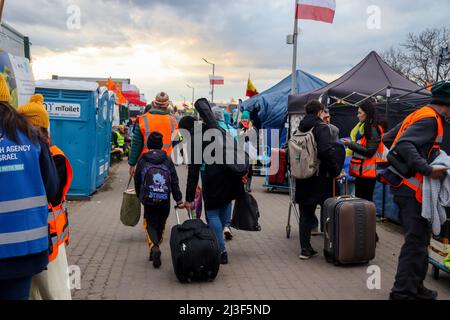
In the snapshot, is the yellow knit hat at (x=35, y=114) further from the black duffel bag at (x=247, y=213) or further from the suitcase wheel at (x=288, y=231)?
the suitcase wheel at (x=288, y=231)

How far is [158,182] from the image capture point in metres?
5.89

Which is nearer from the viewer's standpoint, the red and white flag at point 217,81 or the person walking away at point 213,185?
the person walking away at point 213,185

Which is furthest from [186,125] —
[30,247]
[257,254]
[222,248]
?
[30,247]

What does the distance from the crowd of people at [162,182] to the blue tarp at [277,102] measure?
1037 cm

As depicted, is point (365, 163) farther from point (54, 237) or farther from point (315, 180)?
point (54, 237)

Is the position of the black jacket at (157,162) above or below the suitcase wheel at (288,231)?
above

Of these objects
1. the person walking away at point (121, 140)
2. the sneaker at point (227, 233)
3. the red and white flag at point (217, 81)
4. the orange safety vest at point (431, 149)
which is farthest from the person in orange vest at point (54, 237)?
the red and white flag at point (217, 81)

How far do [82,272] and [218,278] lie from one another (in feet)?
4.83

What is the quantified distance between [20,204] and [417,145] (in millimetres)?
3267

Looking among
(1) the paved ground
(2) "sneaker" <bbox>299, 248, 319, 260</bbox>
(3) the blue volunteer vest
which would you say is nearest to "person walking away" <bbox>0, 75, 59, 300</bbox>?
(3) the blue volunteer vest

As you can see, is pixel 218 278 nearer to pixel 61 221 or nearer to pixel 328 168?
pixel 328 168

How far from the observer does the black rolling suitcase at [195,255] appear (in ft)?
16.9

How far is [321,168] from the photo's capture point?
6.30m

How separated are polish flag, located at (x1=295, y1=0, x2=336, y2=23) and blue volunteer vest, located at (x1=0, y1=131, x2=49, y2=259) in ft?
43.3
